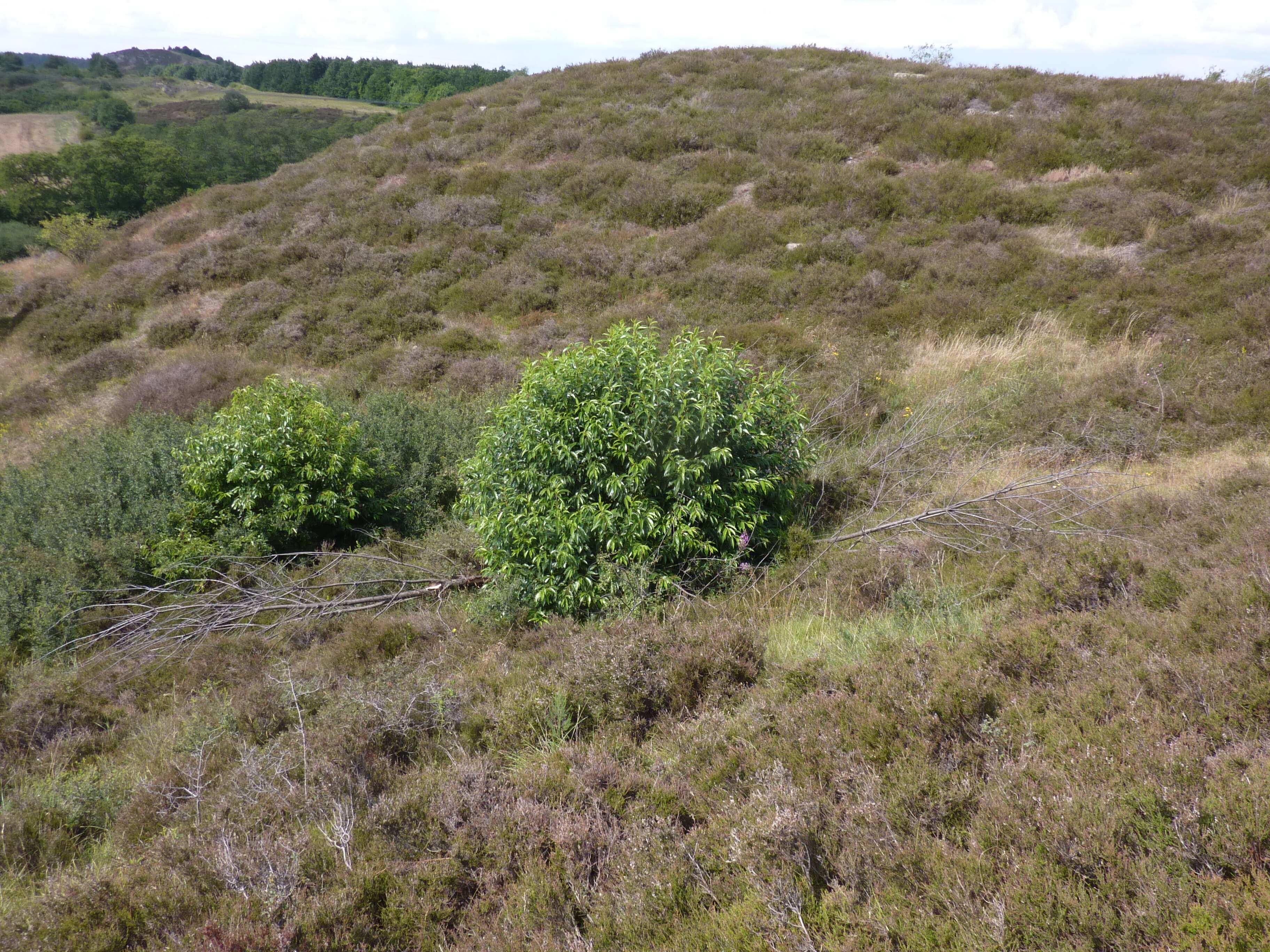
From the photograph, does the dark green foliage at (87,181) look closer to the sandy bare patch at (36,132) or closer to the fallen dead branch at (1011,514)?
the sandy bare patch at (36,132)

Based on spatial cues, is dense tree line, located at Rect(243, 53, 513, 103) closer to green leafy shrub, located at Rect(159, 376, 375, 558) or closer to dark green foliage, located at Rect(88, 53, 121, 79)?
dark green foliage, located at Rect(88, 53, 121, 79)

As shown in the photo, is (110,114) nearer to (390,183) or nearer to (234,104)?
(234,104)

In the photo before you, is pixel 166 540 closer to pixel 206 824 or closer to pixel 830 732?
pixel 206 824

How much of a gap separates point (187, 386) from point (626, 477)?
34.3ft

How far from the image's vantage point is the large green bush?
16.6 ft

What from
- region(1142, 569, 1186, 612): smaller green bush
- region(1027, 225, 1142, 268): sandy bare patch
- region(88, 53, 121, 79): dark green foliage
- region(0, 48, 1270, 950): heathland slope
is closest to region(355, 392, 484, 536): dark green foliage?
region(0, 48, 1270, 950): heathland slope

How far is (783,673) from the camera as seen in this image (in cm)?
361

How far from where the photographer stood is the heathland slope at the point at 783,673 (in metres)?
2.26

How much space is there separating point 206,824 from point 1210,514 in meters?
6.40

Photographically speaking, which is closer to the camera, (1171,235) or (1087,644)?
(1087,644)

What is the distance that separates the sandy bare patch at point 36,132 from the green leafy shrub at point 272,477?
67.1 meters

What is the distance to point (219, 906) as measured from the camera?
2.55 m

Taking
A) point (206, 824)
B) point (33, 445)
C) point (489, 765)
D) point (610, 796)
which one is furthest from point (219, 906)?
point (33, 445)

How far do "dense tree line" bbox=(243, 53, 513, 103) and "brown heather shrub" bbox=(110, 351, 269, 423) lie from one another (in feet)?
243
